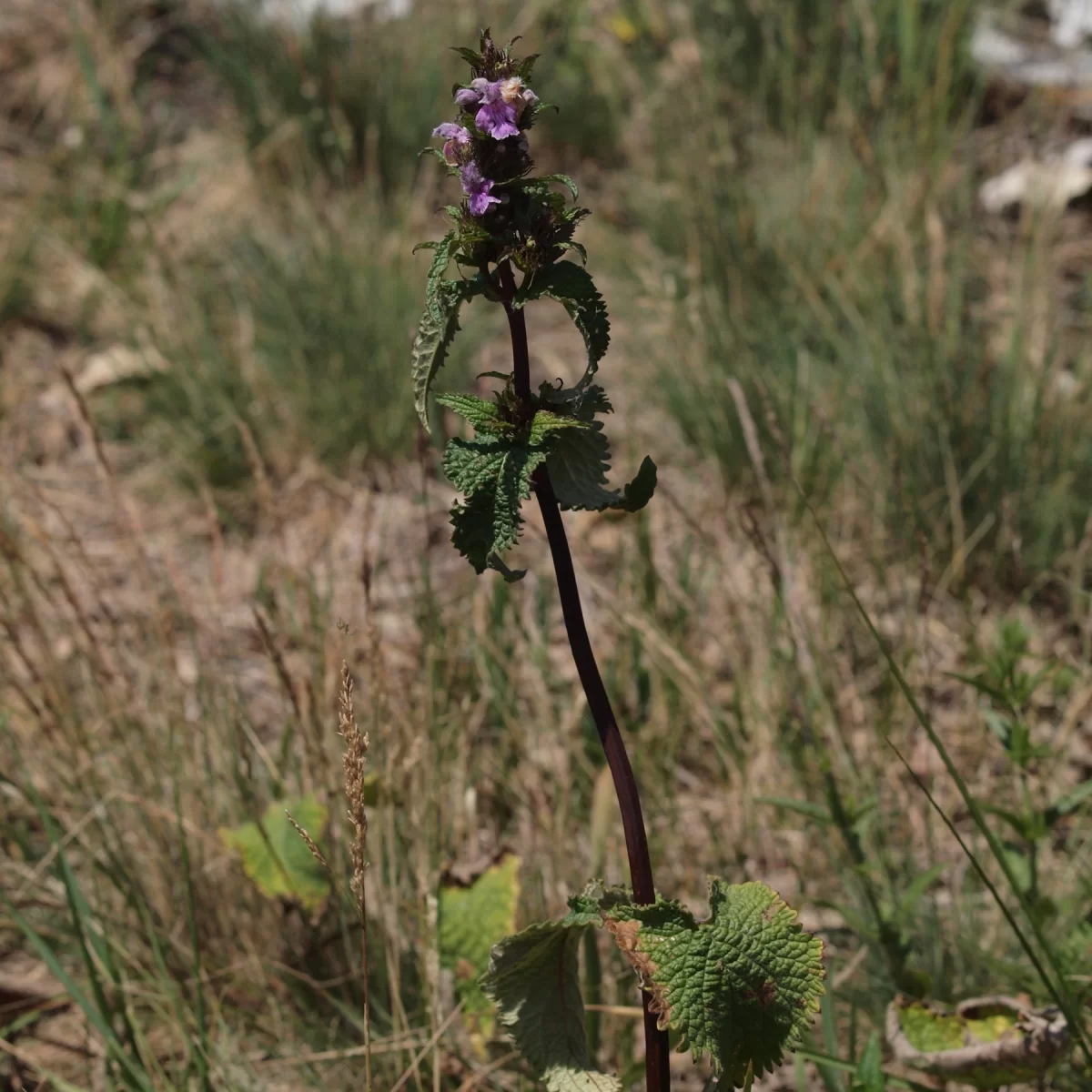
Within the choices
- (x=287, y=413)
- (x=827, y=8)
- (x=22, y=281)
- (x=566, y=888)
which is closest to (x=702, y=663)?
(x=566, y=888)

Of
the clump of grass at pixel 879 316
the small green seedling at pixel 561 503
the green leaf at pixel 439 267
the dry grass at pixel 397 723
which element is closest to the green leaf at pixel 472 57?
the small green seedling at pixel 561 503

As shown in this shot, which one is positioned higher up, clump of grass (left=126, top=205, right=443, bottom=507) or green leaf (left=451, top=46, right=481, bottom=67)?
clump of grass (left=126, top=205, right=443, bottom=507)

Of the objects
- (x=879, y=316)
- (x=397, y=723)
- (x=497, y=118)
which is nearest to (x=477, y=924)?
(x=397, y=723)

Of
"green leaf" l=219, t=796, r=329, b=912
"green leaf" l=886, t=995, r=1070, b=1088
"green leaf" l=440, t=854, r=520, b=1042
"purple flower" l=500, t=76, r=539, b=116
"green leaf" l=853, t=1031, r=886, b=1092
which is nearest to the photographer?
"purple flower" l=500, t=76, r=539, b=116

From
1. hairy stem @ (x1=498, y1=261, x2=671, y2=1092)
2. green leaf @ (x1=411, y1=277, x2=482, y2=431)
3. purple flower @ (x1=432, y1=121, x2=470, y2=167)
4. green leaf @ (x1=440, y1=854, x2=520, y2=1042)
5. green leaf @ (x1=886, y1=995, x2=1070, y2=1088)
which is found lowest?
green leaf @ (x1=886, y1=995, x2=1070, y2=1088)

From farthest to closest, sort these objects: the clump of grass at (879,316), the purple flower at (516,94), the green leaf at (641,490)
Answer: the clump of grass at (879,316) < the green leaf at (641,490) < the purple flower at (516,94)

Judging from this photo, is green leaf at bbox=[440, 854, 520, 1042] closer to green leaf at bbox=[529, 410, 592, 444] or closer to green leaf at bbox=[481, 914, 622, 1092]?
green leaf at bbox=[481, 914, 622, 1092]

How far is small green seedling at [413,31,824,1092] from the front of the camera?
0.87 meters

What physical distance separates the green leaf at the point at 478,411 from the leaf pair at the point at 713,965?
374 millimetres

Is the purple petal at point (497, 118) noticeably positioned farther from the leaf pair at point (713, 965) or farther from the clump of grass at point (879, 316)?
the clump of grass at point (879, 316)

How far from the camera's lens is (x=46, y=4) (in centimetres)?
443

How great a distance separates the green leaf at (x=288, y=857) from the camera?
5.36 feet

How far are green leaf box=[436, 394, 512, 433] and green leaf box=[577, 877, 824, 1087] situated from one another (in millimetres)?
374

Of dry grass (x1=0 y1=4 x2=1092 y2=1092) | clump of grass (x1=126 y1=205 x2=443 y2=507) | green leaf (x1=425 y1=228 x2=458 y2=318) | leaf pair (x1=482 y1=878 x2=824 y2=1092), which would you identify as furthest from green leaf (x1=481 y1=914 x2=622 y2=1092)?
clump of grass (x1=126 y1=205 x2=443 y2=507)
